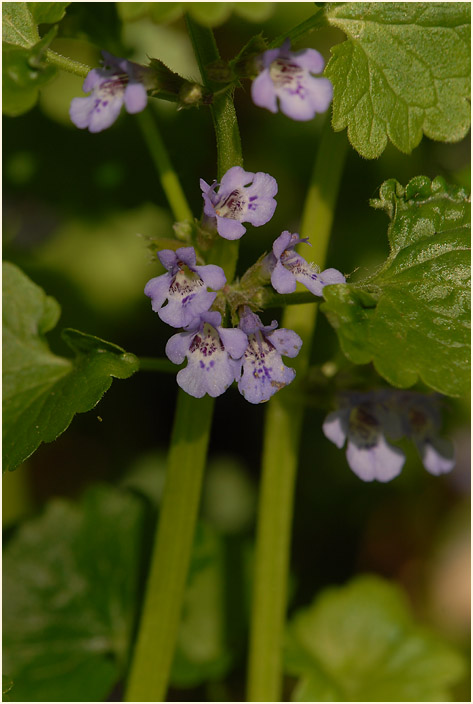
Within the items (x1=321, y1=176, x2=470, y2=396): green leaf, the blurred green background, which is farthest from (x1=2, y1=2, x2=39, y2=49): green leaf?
the blurred green background

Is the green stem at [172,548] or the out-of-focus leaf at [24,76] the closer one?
the out-of-focus leaf at [24,76]

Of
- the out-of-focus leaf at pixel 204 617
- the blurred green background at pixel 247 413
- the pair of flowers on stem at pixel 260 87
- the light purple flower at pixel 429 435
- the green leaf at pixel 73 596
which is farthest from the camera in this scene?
the blurred green background at pixel 247 413

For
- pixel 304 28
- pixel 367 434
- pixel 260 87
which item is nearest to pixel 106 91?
pixel 260 87

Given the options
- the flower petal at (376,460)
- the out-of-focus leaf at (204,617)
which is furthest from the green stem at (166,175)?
the out-of-focus leaf at (204,617)

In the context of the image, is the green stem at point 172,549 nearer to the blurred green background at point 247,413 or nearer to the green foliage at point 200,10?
the green foliage at point 200,10

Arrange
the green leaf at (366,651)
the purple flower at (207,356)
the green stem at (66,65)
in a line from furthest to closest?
the green leaf at (366,651), the green stem at (66,65), the purple flower at (207,356)

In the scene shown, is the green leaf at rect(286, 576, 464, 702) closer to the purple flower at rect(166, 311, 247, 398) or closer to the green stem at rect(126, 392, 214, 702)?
the green stem at rect(126, 392, 214, 702)

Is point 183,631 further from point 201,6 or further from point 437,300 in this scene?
point 201,6
